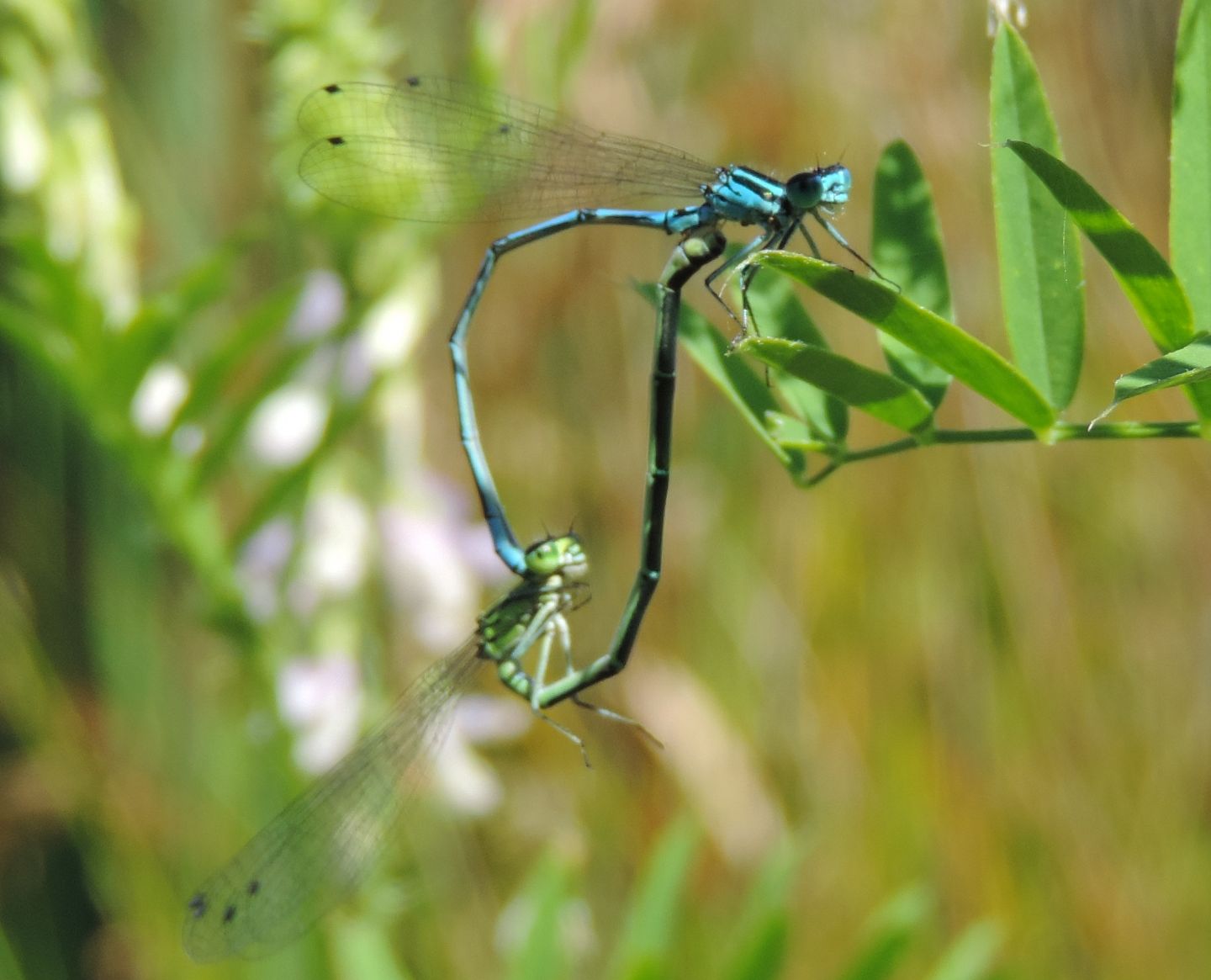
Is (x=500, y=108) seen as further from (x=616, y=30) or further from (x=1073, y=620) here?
(x=1073, y=620)

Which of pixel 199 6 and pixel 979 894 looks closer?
pixel 979 894

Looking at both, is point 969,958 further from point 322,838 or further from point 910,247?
point 910,247

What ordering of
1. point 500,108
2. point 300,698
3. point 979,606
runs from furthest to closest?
point 979,606 < point 300,698 < point 500,108

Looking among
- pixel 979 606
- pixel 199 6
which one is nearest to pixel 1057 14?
pixel 979 606

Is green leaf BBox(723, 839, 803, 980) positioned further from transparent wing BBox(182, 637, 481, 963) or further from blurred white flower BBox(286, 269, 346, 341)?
blurred white flower BBox(286, 269, 346, 341)

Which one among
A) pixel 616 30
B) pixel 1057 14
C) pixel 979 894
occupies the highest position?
pixel 616 30

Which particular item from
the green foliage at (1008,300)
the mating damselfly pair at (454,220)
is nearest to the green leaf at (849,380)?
the green foliage at (1008,300)

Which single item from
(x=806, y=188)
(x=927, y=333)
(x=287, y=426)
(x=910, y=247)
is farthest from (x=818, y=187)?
(x=287, y=426)

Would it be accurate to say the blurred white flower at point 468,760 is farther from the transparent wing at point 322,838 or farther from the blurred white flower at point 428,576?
the transparent wing at point 322,838
